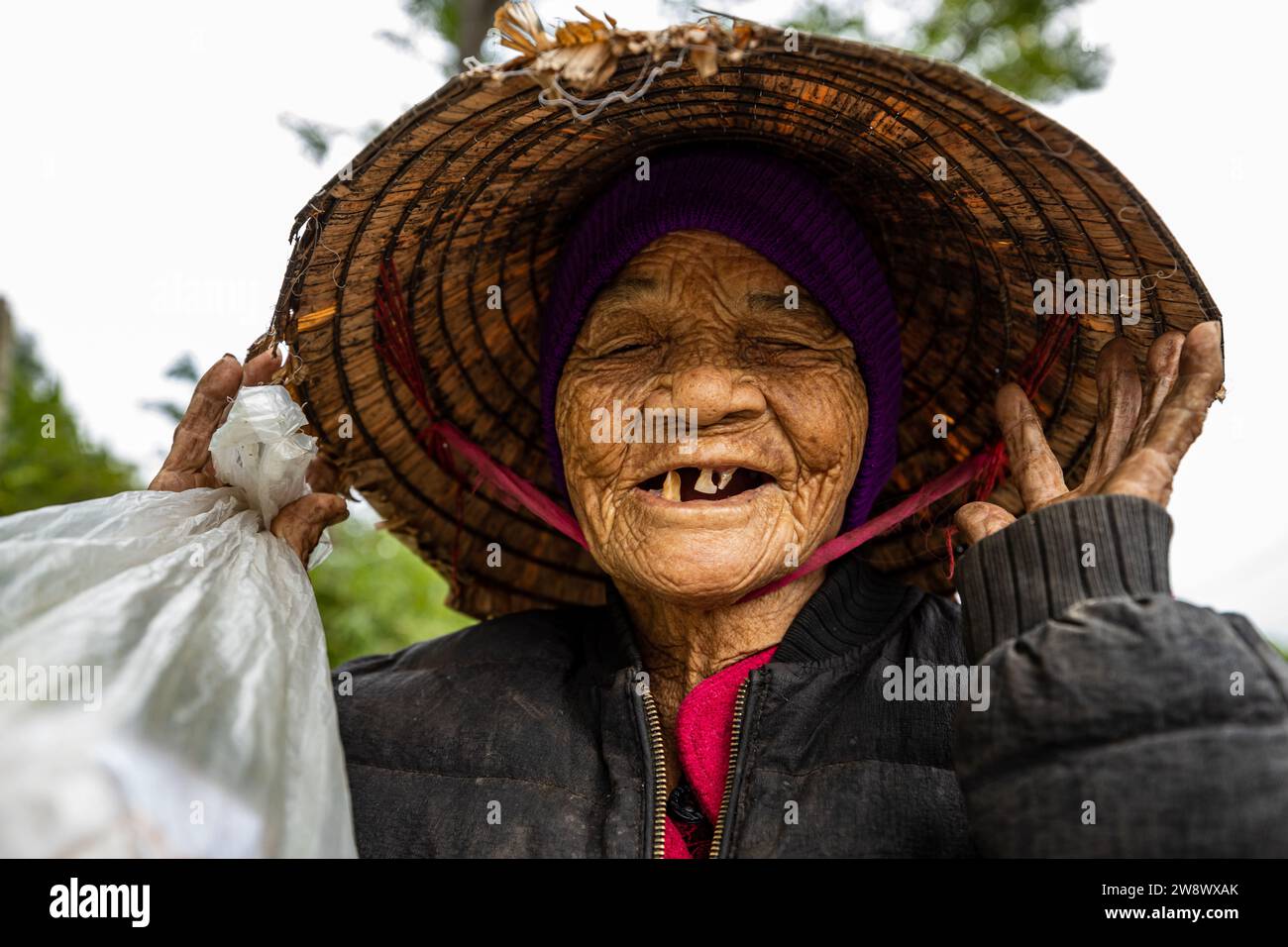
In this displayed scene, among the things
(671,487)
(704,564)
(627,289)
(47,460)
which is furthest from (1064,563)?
(47,460)

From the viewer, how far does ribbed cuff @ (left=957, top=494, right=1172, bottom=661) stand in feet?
4.81

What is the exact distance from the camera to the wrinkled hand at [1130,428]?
1.61 metres

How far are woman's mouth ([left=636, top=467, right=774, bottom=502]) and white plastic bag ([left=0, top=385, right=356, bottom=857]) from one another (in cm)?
64

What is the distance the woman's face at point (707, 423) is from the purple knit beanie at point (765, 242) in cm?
3

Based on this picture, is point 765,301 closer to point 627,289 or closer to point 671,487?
point 627,289

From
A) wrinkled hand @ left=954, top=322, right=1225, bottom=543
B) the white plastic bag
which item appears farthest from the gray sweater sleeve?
the white plastic bag

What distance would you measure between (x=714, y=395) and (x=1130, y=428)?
0.68m

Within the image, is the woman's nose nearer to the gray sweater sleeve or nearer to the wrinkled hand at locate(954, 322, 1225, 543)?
the wrinkled hand at locate(954, 322, 1225, 543)

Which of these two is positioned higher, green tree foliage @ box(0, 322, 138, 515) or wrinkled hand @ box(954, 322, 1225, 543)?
green tree foliage @ box(0, 322, 138, 515)

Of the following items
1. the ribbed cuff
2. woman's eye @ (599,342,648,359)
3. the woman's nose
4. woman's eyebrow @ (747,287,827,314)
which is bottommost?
the ribbed cuff

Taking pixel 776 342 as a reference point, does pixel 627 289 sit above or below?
above

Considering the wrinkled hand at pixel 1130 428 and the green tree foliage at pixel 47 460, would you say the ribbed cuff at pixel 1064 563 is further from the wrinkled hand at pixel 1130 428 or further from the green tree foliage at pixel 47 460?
the green tree foliage at pixel 47 460

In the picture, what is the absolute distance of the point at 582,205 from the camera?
2375 millimetres
